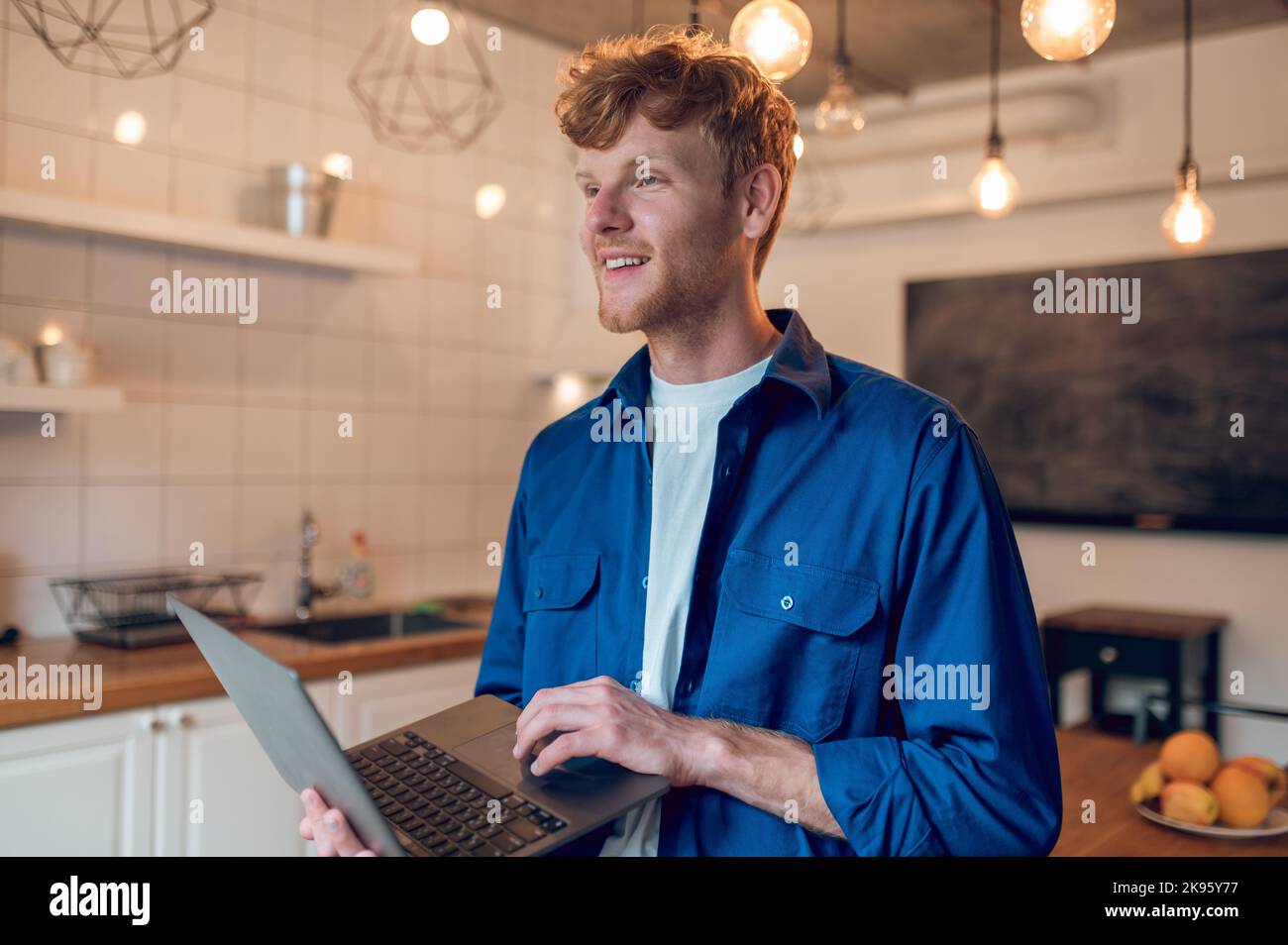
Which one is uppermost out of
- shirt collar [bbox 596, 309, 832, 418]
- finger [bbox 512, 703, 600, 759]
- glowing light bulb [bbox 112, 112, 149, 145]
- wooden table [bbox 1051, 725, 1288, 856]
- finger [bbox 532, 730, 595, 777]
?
glowing light bulb [bbox 112, 112, 149, 145]

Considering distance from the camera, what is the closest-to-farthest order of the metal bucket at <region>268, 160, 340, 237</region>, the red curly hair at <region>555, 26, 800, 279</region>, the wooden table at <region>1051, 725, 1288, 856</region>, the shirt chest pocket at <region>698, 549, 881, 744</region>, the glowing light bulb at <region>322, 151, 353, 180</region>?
the shirt chest pocket at <region>698, 549, 881, 744</region>, the red curly hair at <region>555, 26, 800, 279</region>, the wooden table at <region>1051, 725, 1288, 856</region>, the metal bucket at <region>268, 160, 340, 237</region>, the glowing light bulb at <region>322, 151, 353, 180</region>

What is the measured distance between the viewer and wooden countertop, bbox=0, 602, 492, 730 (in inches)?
84.5

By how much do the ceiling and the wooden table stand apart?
224 cm

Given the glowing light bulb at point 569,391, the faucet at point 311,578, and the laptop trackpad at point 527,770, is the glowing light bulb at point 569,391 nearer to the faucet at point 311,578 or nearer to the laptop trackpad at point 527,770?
the faucet at point 311,578

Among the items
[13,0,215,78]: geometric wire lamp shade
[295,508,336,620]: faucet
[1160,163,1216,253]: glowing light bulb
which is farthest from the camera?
[295,508,336,620]: faucet

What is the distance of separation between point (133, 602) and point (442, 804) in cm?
199

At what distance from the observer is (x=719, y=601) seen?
112cm

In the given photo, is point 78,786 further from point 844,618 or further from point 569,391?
point 569,391

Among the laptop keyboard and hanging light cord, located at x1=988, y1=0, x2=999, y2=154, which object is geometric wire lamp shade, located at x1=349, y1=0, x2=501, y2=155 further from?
the laptop keyboard

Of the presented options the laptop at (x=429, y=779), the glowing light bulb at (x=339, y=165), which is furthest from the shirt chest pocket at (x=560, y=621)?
the glowing light bulb at (x=339, y=165)

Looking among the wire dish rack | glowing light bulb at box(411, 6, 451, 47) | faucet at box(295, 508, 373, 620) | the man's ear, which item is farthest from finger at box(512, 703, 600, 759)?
faucet at box(295, 508, 373, 620)

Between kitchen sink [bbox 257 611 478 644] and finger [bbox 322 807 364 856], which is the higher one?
finger [bbox 322 807 364 856]

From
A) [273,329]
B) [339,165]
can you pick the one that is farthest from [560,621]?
[339,165]
